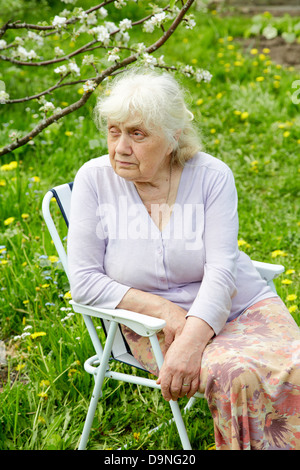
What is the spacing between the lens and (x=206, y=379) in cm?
193

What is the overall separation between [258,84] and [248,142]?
97cm

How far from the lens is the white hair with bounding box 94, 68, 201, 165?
2.16 meters

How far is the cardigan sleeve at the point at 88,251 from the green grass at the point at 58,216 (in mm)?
604

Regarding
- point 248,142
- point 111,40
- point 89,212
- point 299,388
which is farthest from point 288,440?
point 248,142

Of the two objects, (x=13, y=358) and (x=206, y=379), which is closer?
(x=206, y=379)

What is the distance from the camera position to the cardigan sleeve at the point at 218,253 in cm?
214

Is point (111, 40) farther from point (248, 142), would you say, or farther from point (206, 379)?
point (248, 142)

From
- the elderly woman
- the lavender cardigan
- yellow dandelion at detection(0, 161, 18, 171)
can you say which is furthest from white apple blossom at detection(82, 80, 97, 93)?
yellow dandelion at detection(0, 161, 18, 171)

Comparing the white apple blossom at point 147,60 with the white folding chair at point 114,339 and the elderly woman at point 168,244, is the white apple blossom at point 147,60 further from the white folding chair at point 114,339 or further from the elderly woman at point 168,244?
the white folding chair at point 114,339

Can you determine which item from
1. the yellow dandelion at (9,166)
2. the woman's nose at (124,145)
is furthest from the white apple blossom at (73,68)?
the yellow dandelion at (9,166)

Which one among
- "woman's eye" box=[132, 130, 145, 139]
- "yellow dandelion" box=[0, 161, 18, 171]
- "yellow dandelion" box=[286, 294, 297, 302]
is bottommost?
"yellow dandelion" box=[286, 294, 297, 302]

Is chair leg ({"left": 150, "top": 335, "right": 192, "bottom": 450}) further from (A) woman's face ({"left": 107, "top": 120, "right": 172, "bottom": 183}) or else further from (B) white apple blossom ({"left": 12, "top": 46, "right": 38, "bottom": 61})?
(B) white apple blossom ({"left": 12, "top": 46, "right": 38, "bottom": 61})

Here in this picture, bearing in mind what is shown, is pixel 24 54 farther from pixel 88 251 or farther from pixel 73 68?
pixel 88 251

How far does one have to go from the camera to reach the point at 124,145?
86.2 inches
